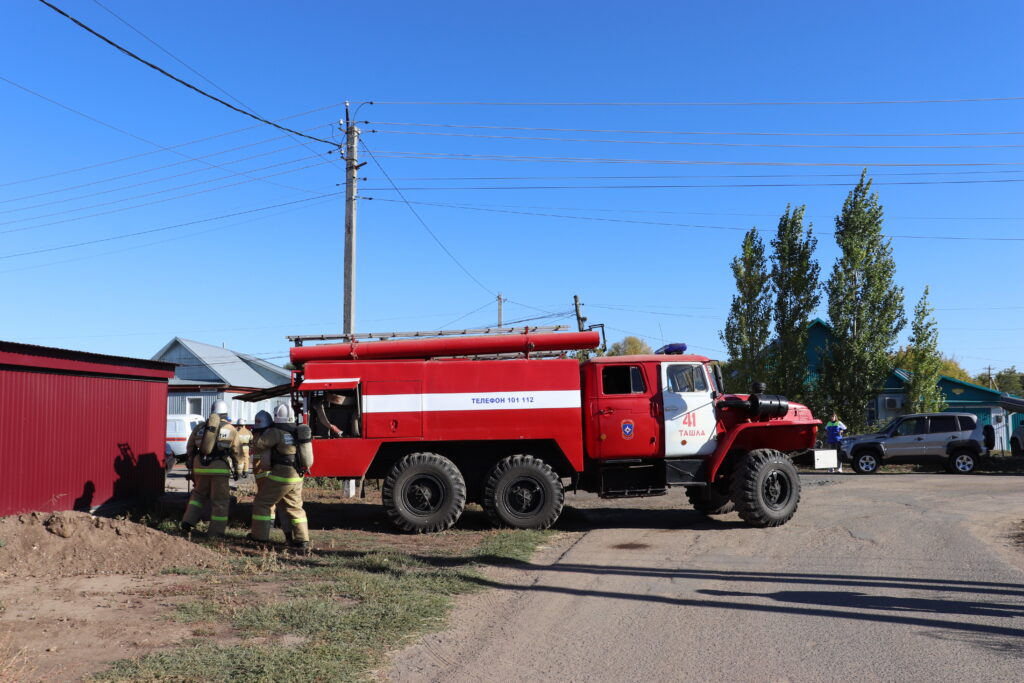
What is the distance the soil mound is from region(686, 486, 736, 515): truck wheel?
24.8ft

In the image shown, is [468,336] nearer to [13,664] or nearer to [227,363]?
[13,664]

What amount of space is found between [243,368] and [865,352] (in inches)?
1372

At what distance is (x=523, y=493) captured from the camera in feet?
36.6

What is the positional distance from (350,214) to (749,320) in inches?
757

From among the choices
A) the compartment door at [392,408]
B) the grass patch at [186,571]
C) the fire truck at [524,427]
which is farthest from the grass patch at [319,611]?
the compartment door at [392,408]

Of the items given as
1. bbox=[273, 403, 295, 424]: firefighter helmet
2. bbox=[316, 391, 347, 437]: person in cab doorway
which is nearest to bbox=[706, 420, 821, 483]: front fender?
bbox=[316, 391, 347, 437]: person in cab doorway

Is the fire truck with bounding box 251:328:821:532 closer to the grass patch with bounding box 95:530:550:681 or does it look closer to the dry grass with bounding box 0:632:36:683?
the grass patch with bounding box 95:530:550:681

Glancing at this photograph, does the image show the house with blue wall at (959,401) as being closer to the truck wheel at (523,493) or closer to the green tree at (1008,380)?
the truck wheel at (523,493)

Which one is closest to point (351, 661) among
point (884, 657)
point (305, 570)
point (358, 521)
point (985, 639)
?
point (305, 570)

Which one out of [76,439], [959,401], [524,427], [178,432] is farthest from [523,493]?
[959,401]

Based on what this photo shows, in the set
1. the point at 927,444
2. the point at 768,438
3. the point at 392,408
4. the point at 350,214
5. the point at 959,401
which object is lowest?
the point at 927,444

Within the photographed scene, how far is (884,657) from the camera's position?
5418mm

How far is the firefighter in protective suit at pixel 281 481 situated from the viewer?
9.70 m

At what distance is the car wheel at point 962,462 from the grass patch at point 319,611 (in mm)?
17416
